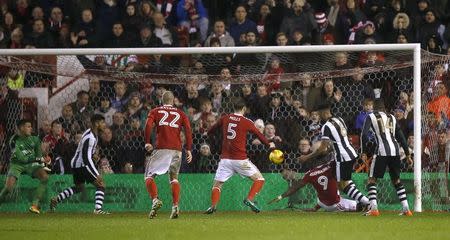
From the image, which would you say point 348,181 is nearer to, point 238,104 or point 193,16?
point 238,104

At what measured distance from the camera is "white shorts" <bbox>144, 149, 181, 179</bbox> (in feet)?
58.4

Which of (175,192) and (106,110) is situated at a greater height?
(106,110)

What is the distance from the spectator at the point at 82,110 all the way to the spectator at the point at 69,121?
6 cm

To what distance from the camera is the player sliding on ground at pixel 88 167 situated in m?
19.5

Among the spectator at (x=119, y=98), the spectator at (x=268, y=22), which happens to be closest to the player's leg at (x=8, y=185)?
the spectator at (x=119, y=98)

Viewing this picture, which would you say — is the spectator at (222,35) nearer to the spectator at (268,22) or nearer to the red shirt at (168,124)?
the spectator at (268,22)

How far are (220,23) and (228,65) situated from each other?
212 cm

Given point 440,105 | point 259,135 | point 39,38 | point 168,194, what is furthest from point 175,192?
point 39,38

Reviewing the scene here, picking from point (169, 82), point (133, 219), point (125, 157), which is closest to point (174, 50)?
point (169, 82)

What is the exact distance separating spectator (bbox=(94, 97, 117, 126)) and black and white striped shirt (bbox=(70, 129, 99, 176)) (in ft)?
2.83

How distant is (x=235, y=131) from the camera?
19.0 metres

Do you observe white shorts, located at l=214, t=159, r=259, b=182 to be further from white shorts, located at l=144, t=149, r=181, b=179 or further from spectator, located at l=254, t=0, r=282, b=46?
spectator, located at l=254, t=0, r=282, b=46

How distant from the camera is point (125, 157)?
806 inches

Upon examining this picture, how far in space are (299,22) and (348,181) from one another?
463cm
